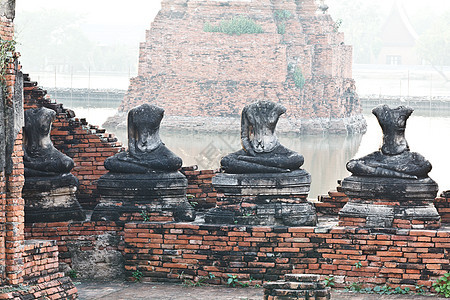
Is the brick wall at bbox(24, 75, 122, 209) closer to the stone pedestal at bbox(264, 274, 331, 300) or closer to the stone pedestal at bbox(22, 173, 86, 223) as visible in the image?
the stone pedestal at bbox(22, 173, 86, 223)

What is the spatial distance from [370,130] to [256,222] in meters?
32.7

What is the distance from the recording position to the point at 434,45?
210 feet

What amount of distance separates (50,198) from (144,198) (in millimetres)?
876

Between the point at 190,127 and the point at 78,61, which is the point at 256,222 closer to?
the point at 190,127

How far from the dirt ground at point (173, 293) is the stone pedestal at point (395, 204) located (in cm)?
71

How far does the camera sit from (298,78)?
125 feet

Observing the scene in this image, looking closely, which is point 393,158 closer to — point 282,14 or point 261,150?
point 261,150

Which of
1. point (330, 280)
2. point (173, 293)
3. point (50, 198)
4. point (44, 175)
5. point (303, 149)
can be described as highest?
point (44, 175)

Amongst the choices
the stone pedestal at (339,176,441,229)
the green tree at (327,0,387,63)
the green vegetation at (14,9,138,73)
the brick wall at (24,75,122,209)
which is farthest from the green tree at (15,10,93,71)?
the stone pedestal at (339,176,441,229)

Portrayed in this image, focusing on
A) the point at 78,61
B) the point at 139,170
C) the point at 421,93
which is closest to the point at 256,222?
the point at 139,170

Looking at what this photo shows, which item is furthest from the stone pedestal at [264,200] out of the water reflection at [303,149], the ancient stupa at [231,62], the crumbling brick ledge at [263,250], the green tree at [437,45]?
the green tree at [437,45]

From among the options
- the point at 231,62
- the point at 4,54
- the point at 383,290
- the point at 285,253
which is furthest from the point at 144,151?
the point at 231,62

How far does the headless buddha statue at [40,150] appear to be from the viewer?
10195mm

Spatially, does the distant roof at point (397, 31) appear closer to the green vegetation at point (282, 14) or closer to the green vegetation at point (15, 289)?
the green vegetation at point (282, 14)
